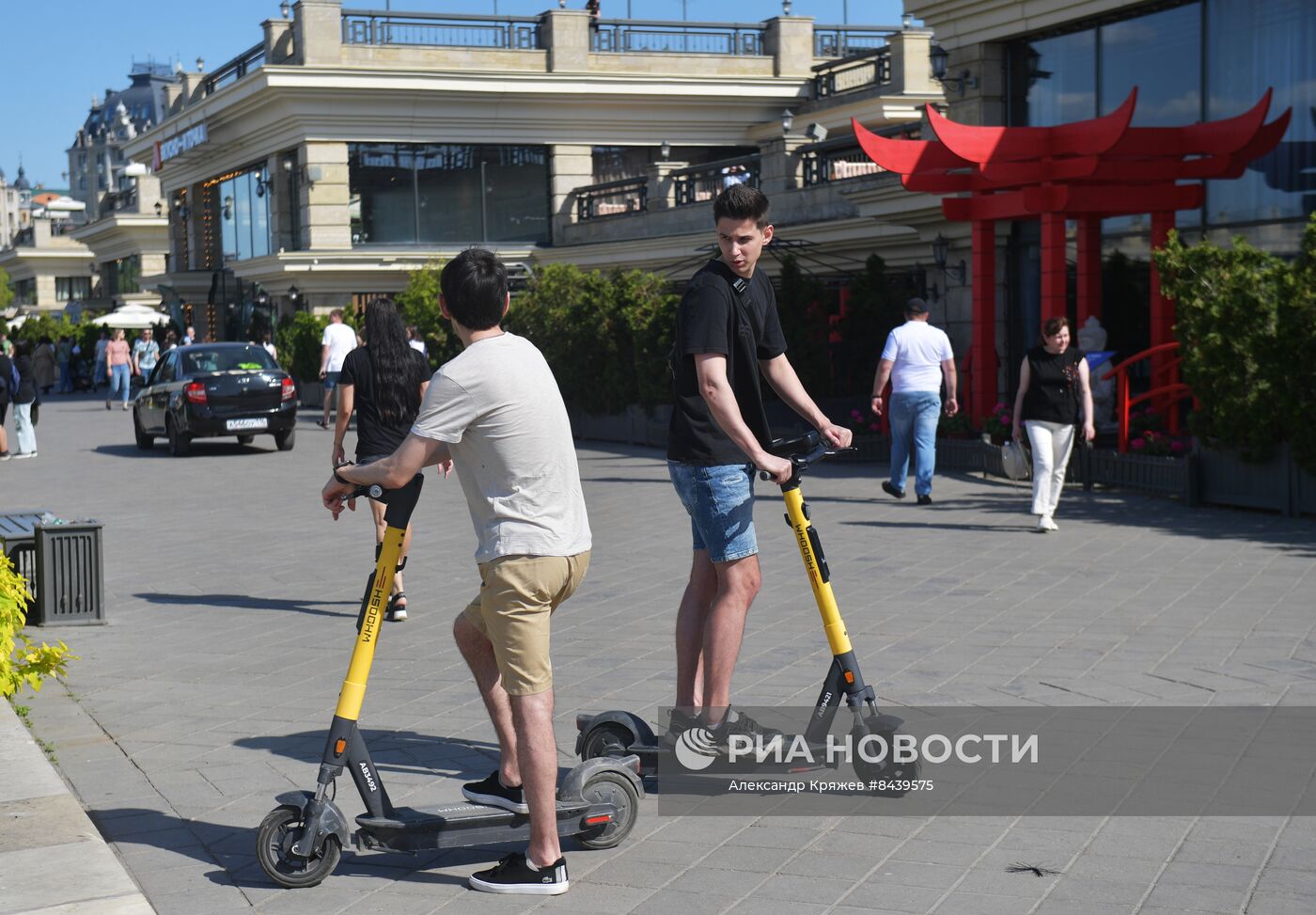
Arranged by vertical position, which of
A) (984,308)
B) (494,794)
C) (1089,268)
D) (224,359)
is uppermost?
(1089,268)

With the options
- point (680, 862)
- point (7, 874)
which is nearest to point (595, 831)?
point (680, 862)

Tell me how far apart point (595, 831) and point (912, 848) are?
99 centimetres

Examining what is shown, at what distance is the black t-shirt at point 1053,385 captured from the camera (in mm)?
12055

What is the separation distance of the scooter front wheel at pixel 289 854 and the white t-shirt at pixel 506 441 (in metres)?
0.97

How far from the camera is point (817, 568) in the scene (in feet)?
17.2

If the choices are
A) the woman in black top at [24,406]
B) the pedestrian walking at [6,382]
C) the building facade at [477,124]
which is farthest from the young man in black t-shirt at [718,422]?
the building facade at [477,124]

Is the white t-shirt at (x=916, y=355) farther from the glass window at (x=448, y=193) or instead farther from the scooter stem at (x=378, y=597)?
the glass window at (x=448, y=193)

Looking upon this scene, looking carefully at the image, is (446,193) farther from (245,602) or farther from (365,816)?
(365,816)

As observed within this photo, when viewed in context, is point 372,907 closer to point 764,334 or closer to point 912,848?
point 912,848

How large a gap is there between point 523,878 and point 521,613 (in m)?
0.77

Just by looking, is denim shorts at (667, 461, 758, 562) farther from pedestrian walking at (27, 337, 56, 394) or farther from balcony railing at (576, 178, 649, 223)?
pedestrian walking at (27, 337, 56, 394)

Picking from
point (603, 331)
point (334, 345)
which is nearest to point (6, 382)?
point (334, 345)

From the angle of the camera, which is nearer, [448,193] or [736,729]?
[736,729]

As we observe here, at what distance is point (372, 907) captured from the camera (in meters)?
4.53
